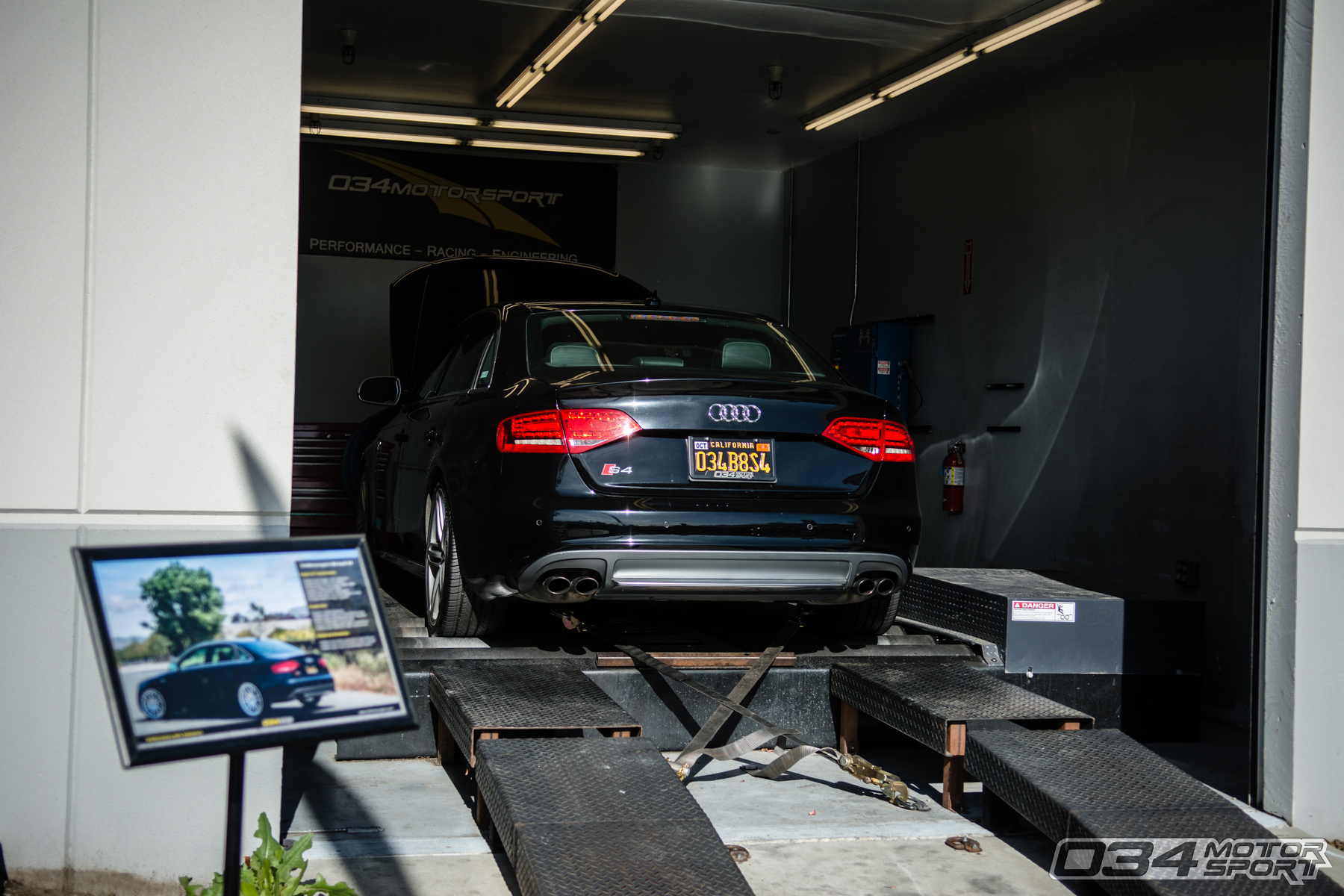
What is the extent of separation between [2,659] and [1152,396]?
21.1 ft

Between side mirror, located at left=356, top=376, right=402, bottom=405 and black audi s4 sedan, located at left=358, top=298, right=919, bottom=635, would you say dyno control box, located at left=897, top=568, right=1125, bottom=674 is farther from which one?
side mirror, located at left=356, top=376, right=402, bottom=405

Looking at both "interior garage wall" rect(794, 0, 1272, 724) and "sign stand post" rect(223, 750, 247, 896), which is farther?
"interior garage wall" rect(794, 0, 1272, 724)

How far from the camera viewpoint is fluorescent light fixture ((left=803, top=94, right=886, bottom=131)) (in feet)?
33.4

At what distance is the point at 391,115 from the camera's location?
11.2m

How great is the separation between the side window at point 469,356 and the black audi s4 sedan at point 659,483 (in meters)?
0.33

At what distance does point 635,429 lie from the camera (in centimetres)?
423

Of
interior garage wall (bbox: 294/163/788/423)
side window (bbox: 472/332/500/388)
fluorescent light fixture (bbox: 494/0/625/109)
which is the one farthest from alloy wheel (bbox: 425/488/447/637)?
interior garage wall (bbox: 294/163/788/423)

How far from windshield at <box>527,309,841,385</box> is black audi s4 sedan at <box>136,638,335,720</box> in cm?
263

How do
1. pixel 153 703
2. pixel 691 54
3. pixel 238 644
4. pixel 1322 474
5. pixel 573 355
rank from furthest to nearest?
pixel 691 54
pixel 573 355
pixel 1322 474
pixel 238 644
pixel 153 703

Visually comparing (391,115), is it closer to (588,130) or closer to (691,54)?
(588,130)

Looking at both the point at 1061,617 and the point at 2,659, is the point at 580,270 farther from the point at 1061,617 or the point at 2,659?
the point at 2,659

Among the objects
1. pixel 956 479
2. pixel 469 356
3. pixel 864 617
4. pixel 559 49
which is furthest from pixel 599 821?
pixel 559 49

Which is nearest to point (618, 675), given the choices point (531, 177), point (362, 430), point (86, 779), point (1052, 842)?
point (1052, 842)

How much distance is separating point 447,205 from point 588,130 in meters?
2.31
